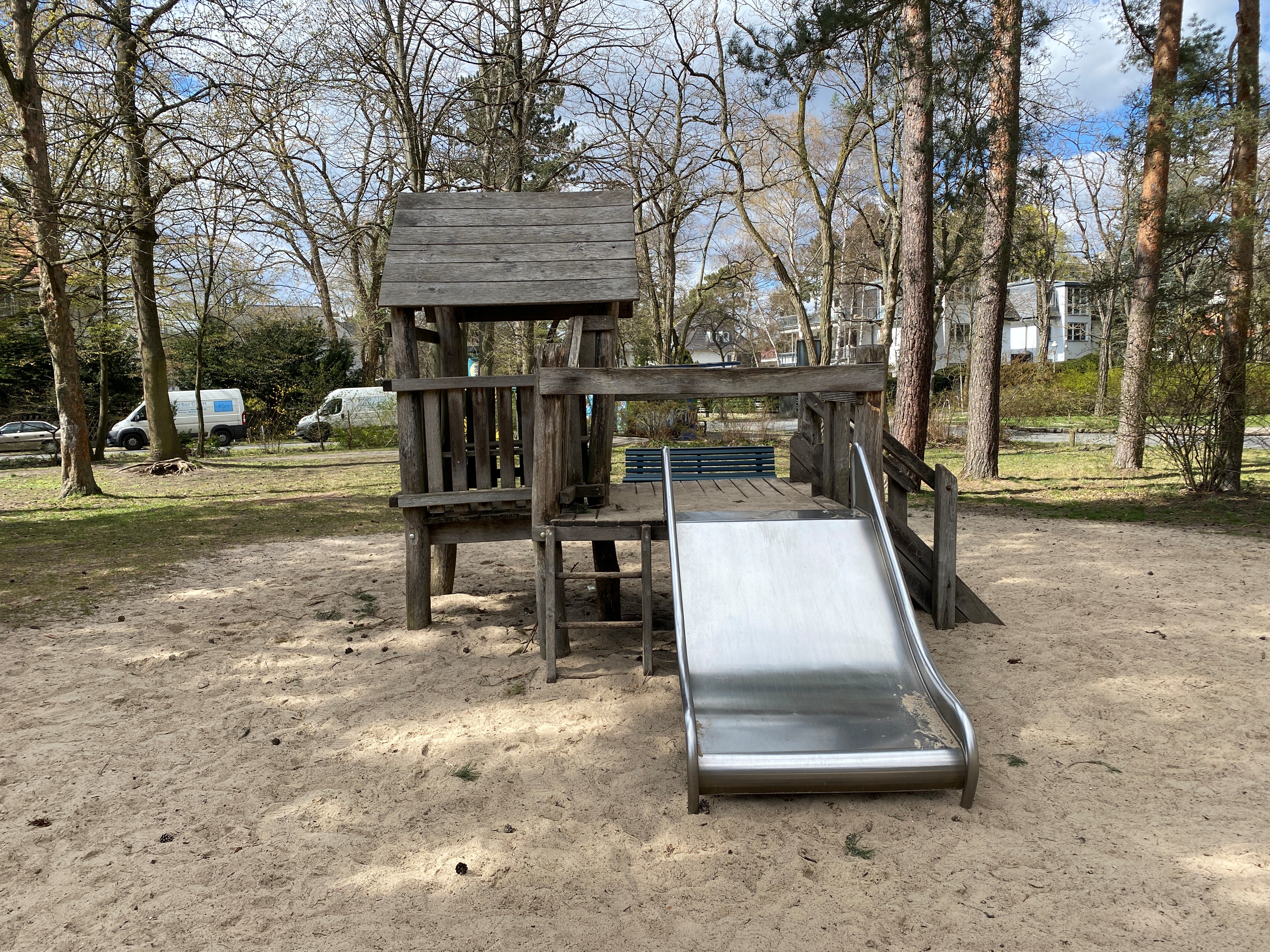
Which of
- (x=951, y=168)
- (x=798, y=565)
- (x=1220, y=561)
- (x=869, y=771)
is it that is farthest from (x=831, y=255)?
(x=869, y=771)

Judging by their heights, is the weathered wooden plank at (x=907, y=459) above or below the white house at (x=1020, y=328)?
below

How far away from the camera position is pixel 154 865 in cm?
318

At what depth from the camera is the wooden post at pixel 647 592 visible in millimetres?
5027

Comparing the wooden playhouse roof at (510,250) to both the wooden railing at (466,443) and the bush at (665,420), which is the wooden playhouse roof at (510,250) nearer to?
the wooden railing at (466,443)

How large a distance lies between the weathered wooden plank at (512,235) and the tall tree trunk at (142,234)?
5078 mm

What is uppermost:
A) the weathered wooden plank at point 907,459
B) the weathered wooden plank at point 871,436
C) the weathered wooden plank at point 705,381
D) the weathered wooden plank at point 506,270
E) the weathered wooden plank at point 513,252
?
the weathered wooden plank at point 513,252

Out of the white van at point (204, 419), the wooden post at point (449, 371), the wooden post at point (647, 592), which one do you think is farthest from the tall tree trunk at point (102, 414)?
the wooden post at point (647, 592)

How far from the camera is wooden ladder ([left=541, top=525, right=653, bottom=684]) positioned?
5.04m

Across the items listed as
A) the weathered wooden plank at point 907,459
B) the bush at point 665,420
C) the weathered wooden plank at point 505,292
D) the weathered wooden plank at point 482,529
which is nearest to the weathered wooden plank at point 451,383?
the weathered wooden plank at point 505,292

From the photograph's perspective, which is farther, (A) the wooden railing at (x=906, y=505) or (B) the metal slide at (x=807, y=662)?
(A) the wooden railing at (x=906, y=505)

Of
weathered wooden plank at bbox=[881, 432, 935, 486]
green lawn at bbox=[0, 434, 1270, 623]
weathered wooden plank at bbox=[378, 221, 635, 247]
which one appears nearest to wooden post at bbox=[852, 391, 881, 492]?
weathered wooden plank at bbox=[881, 432, 935, 486]

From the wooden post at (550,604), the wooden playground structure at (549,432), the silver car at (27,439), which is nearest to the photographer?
the wooden post at (550,604)

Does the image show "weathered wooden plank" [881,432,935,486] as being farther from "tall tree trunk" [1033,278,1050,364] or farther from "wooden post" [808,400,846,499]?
"tall tree trunk" [1033,278,1050,364]

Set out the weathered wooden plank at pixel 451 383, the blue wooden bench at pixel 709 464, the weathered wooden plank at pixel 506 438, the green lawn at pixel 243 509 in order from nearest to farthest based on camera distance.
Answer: the weathered wooden plank at pixel 451 383 < the weathered wooden plank at pixel 506 438 < the green lawn at pixel 243 509 < the blue wooden bench at pixel 709 464
